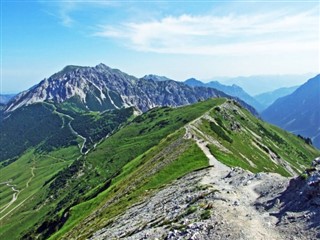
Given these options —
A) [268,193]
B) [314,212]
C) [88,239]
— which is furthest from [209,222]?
[88,239]

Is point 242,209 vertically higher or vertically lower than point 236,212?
lower

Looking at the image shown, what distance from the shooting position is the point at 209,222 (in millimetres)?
44281

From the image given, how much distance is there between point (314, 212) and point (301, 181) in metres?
8.12

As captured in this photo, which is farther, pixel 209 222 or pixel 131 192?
pixel 131 192

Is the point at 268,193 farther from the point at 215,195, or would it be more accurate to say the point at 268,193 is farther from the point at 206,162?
the point at 206,162

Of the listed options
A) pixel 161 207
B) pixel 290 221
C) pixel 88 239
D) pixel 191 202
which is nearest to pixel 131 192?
pixel 88 239

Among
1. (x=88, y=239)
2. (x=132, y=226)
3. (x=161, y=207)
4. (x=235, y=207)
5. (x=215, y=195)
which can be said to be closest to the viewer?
(x=235, y=207)

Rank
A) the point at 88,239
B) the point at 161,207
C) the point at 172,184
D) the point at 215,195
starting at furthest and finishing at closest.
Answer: the point at 172,184
the point at 88,239
the point at 161,207
the point at 215,195

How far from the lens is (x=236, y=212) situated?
155 feet

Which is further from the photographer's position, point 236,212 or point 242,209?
point 242,209

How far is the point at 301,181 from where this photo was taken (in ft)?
164

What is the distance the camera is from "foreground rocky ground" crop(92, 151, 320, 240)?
41.7 metres

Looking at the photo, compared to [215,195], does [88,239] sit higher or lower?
lower

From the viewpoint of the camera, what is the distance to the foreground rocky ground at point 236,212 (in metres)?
41.7
